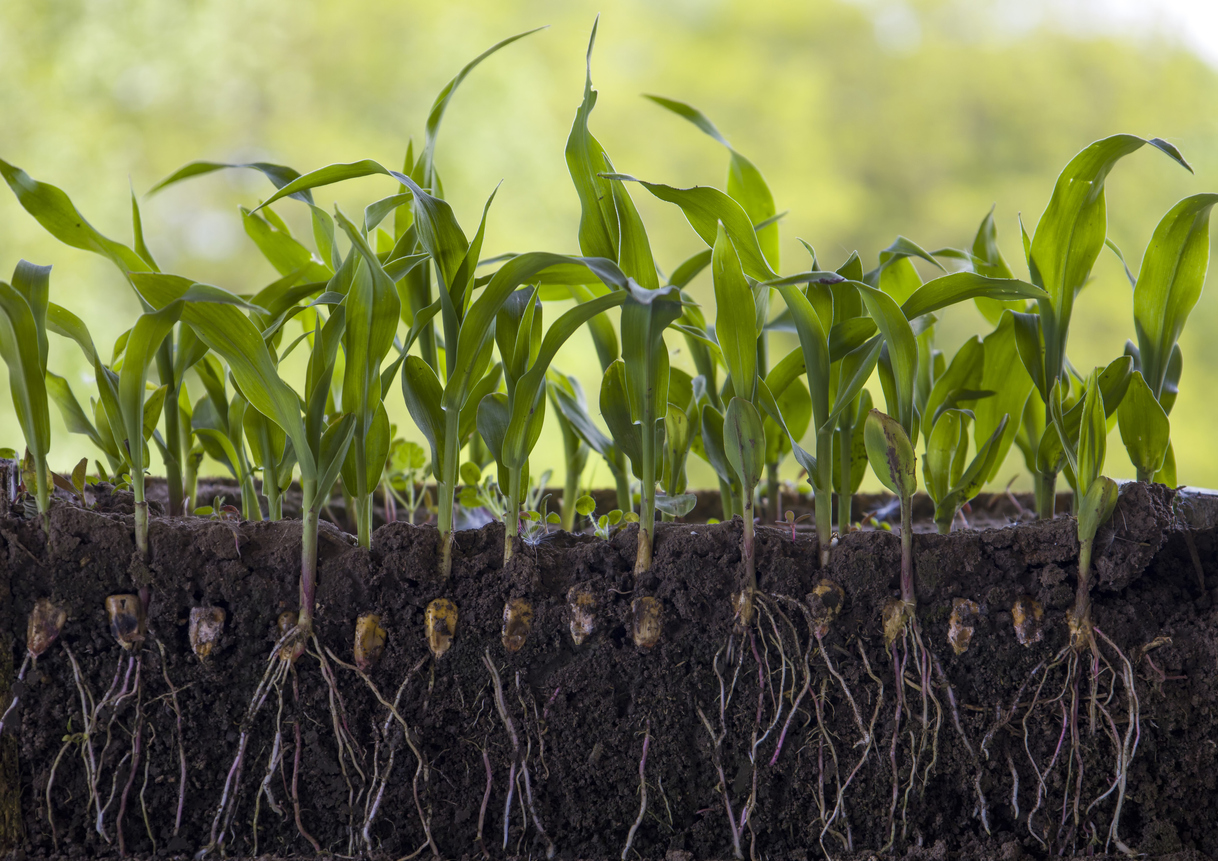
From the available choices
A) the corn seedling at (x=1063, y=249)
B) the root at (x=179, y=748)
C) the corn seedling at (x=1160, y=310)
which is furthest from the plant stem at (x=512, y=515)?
the corn seedling at (x=1160, y=310)

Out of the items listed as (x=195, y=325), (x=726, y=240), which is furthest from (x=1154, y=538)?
(x=195, y=325)

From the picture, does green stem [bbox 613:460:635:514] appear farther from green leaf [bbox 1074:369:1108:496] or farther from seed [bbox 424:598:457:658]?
green leaf [bbox 1074:369:1108:496]

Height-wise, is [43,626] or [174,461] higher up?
[174,461]

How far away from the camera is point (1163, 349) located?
848mm

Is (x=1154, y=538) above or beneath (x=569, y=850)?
above

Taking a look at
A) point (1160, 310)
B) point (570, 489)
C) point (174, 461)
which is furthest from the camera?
point (570, 489)

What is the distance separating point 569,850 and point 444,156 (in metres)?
3.23

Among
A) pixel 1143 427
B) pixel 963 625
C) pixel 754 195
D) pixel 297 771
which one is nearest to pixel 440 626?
pixel 297 771

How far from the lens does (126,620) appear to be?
28.7 inches

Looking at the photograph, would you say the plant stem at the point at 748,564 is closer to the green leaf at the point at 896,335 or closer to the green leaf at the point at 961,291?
the green leaf at the point at 896,335

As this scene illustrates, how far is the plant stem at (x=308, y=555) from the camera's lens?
73 cm

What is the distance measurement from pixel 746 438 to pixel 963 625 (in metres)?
0.27

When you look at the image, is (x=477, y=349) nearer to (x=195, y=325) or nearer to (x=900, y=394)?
(x=195, y=325)

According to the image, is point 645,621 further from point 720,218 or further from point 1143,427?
point 1143,427
